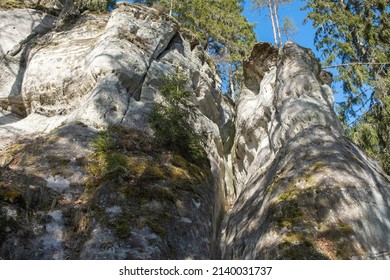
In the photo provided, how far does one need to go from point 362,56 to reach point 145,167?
13362mm

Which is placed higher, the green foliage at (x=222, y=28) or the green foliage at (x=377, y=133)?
the green foliage at (x=222, y=28)

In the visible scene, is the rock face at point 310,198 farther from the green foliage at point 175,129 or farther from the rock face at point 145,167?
the green foliage at point 175,129

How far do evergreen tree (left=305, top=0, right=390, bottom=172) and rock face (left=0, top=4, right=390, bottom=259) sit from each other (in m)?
3.36

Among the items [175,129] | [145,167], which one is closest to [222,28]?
[175,129]

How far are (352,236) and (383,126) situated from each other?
1071 cm

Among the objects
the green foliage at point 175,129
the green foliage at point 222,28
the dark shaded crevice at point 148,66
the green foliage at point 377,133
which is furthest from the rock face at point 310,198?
the green foliage at point 222,28

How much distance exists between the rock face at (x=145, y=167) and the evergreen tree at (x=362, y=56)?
336 cm

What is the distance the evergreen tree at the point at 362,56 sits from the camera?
14008mm

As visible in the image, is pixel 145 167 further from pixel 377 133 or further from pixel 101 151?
pixel 377 133

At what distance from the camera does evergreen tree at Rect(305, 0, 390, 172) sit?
14008 millimetres

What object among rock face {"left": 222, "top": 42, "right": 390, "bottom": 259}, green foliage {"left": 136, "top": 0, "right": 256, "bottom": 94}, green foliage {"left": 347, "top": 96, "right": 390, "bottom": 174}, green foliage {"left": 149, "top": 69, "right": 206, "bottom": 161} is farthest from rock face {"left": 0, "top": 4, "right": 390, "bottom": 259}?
green foliage {"left": 136, "top": 0, "right": 256, "bottom": 94}

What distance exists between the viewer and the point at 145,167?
6.82m

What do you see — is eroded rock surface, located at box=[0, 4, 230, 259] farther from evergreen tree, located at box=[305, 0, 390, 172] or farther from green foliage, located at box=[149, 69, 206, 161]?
evergreen tree, located at box=[305, 0, 390, 172]
